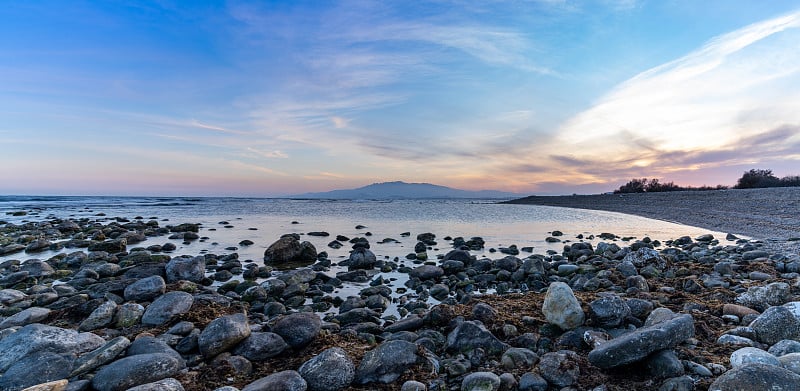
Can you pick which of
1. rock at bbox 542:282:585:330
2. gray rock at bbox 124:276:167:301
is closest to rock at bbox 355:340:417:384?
rock at bbox 542:282:585:330

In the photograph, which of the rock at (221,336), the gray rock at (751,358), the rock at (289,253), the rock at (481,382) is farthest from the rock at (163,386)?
the rock at (289,253)

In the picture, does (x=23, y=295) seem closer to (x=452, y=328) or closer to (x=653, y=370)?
(x=452, y=328)

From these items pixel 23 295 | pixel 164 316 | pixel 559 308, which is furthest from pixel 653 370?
pixel 23 295

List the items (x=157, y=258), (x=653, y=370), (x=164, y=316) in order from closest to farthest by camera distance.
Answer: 1. (x=653, y=370)
2. (x=164, y=316)
3. (x=157, y=258)

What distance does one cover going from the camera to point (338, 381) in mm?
3930

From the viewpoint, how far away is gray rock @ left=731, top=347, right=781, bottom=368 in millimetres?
3588

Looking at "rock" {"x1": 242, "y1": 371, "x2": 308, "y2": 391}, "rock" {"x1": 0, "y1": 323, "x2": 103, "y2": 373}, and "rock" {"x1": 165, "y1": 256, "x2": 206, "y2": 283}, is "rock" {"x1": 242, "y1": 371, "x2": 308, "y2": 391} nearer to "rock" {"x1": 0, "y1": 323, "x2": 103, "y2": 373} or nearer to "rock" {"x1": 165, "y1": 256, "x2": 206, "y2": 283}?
"rock" {"x1": 0, "y1": 323, "x2": 103, "y2": 373}

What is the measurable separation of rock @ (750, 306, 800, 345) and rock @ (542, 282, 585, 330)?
1.88m

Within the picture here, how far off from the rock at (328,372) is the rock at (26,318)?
193 inches

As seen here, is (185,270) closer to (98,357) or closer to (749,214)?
(98,357)

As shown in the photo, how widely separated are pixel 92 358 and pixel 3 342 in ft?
3.75

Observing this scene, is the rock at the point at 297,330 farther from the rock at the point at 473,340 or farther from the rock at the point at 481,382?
the rock at the point at 481,382

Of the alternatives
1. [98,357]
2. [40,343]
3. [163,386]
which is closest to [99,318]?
[40,343]

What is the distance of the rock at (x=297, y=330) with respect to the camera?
191 inches
